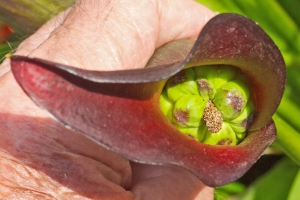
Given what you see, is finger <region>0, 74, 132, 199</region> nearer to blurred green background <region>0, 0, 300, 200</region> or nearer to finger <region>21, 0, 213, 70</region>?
finger <region>21, 0, 213, 70</region>

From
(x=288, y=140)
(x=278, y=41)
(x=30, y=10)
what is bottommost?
(x=288, y=140)

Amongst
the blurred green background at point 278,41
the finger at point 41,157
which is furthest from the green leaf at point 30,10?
→ the finger at point 41,157

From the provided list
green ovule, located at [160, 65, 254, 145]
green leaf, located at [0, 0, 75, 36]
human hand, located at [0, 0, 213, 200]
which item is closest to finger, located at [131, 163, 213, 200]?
human hand, located at [0, 0, 213, 200]

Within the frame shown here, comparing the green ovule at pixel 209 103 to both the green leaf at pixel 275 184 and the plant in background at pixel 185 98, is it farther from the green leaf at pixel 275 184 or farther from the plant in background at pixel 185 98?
the green leaf at pixel 275 184

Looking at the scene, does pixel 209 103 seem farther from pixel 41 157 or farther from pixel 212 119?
→ pixel 41 157

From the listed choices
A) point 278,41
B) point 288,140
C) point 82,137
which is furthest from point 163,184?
point 278,41

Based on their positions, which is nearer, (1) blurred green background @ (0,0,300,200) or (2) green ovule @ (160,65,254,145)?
(2) green ovule @ (160,65,254,145)

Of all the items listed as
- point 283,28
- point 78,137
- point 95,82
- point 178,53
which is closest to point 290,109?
point 283,28
